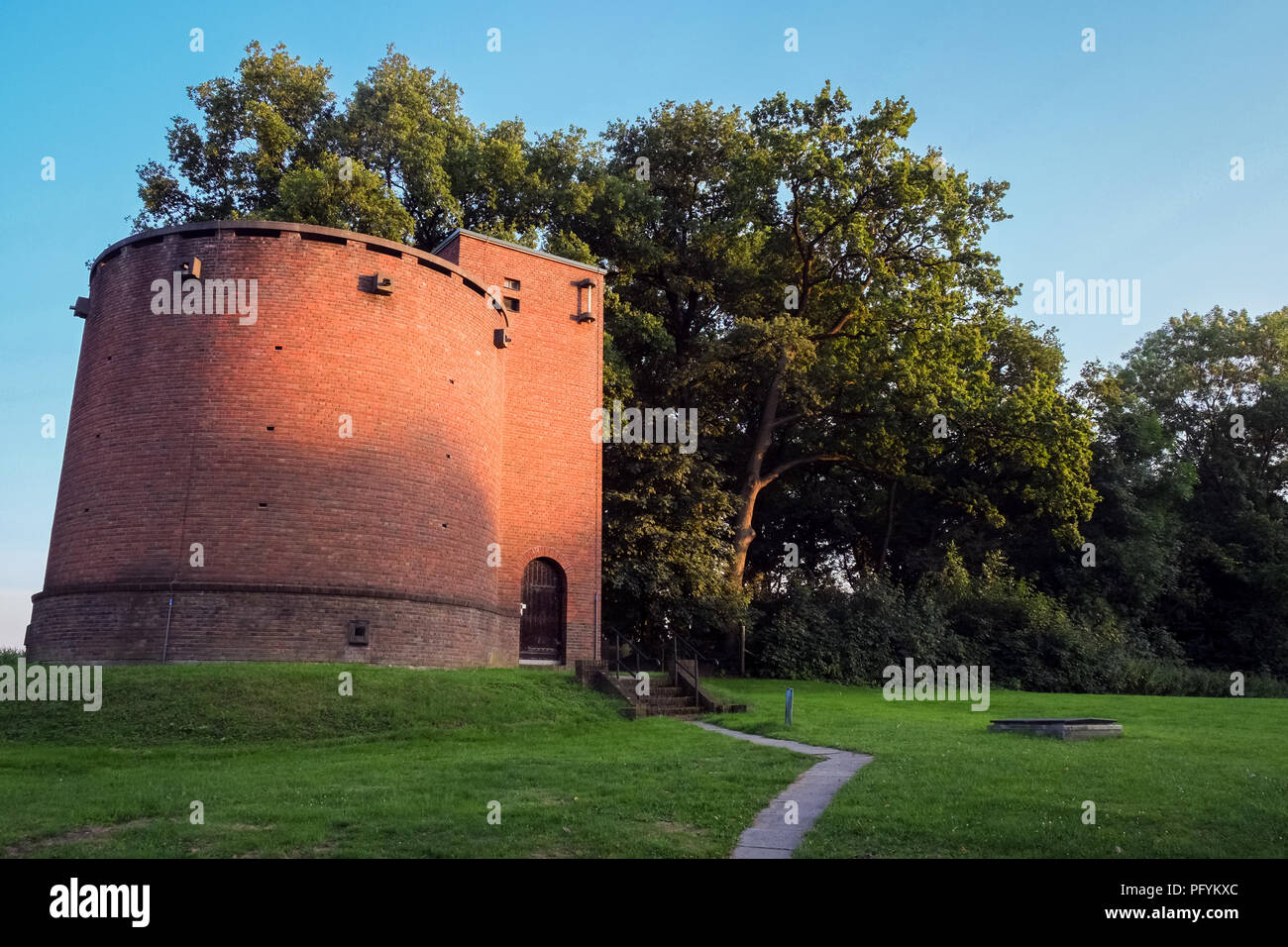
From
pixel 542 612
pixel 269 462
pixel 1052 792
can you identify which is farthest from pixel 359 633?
pixel 1052 792

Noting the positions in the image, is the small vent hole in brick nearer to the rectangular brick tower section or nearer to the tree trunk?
the rectangular brick tower section

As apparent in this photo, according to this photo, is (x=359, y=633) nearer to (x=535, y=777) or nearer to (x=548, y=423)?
(x=548, y=423)

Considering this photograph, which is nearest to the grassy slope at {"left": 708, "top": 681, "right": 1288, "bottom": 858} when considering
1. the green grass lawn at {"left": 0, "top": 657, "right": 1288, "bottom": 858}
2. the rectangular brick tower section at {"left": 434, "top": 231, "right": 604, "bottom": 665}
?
the green grass lawn at {"left": 0, "top": 657, "right": 1288, "bottom": 858}

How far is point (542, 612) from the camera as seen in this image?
24969mm

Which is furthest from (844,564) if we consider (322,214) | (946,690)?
(322,214)

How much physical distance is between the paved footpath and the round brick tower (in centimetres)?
951

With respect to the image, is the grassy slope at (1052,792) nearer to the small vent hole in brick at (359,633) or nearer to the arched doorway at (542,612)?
the small vent hole in brick at (359,633)

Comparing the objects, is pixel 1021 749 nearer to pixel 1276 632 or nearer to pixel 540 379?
pixel 540 379

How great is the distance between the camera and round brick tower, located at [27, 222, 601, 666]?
63.1 ft

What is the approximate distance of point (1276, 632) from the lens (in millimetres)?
39031

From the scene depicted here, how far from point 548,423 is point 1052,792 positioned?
18.1 m

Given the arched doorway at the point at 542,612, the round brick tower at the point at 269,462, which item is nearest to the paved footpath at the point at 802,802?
the round brick tower at the point at 269,462
